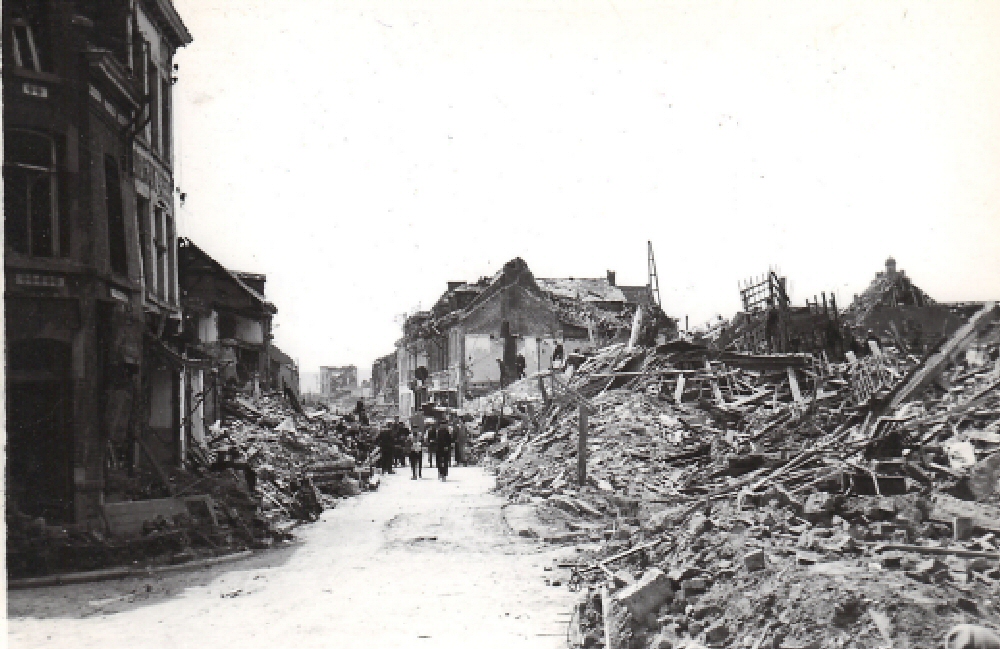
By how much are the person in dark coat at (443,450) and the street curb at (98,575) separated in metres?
13.5

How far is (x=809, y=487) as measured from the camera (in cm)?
948

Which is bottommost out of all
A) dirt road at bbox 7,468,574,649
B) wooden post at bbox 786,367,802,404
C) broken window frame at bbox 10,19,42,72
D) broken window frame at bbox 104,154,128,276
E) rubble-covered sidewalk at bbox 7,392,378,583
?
dirt road at bbox 7,468,574,649

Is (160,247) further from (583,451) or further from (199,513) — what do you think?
(583,451)

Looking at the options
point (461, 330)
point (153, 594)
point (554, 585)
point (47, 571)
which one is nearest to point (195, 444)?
point (47, 571)

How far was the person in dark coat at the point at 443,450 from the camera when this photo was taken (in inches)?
1040

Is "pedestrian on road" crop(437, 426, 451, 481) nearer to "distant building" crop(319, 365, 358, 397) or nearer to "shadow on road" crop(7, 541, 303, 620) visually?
"shadow on road" crop(7, 541, 303, 620)

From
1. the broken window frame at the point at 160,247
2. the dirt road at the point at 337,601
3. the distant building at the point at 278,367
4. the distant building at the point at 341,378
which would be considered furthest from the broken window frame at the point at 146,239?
the distant building at the point at 341,378

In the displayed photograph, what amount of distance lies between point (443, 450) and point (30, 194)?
14606 millimetres

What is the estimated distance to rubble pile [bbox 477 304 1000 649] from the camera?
239 inches

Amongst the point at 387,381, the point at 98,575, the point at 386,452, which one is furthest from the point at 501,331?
the point at 98,575

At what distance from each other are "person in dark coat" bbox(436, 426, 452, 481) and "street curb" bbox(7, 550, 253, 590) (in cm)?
1349

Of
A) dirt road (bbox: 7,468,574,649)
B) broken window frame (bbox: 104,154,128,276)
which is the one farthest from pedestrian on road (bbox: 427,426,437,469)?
dirt road (bbox: 7,468,574,649)

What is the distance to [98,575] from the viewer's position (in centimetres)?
1208

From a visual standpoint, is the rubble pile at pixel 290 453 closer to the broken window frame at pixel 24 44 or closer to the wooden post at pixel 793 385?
the broken window frame at pixel 24 44
